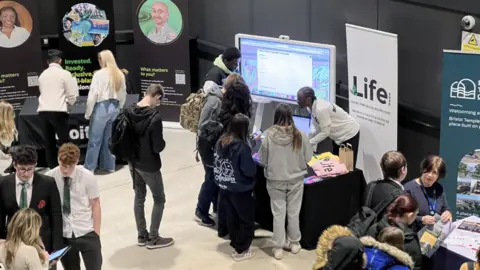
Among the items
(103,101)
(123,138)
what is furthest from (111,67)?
(123,138)

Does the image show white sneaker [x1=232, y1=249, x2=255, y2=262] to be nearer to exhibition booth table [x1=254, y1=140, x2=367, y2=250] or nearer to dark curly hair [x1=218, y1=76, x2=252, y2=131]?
exhibition booth table [x1=254, y1=140, x2=367, y2=250]

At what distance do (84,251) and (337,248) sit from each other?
191 cm

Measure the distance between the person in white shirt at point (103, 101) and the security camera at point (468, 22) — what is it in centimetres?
347

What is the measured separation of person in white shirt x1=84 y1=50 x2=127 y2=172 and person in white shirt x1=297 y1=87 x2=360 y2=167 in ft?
7.18

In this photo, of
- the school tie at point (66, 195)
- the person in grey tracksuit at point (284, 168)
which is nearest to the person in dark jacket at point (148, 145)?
the person in grey tracksuit at point (284, 168)

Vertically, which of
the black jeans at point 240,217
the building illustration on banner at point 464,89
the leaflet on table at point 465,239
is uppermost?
the building illustration on banner at point 464,89

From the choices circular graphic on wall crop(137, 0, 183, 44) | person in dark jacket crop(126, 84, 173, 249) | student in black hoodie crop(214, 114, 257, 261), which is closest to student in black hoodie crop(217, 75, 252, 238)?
student in black hoodie crop(214, 114, 257, 261)

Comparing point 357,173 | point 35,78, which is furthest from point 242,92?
point 35,78

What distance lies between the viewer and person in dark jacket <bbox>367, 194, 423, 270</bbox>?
424 centimetres

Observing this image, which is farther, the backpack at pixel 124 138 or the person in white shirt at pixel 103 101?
the person in white shirt at pixel 103 101

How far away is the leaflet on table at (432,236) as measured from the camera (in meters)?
4.61

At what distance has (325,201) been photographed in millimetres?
6152

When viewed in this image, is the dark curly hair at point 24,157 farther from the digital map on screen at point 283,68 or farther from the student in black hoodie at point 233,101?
the digital map on screen at point 283,68

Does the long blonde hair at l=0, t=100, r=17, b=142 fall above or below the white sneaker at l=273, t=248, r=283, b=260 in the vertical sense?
above
